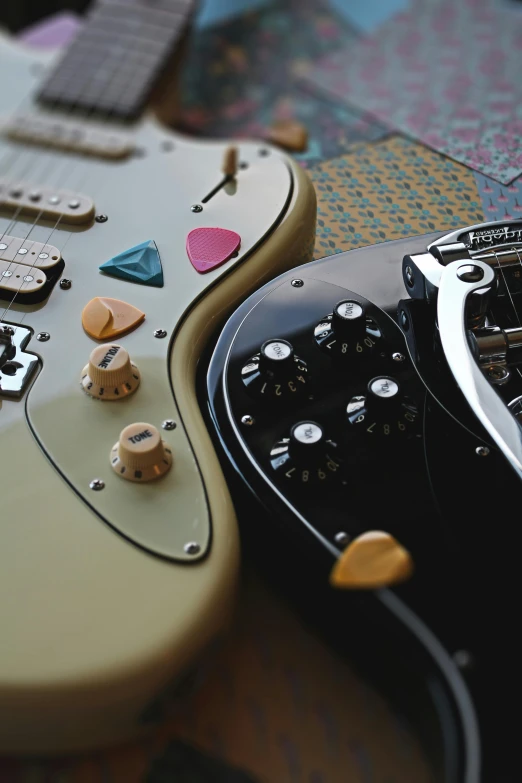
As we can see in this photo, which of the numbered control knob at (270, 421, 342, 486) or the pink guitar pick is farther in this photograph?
the pink guitar pick

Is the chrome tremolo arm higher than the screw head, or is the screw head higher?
the screw head

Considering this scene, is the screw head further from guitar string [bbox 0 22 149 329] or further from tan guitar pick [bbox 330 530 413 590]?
guitar string [bbox 0 22 149 329]

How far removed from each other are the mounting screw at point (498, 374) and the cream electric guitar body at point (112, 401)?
0.20 meters

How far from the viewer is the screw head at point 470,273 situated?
57cm

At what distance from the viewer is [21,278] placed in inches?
25.2

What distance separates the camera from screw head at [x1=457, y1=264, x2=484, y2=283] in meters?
0.57

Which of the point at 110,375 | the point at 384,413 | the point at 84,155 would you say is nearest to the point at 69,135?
the point at 84,155

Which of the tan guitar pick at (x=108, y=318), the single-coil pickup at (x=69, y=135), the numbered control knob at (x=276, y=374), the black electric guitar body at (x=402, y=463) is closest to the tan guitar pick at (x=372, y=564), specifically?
the black electric guitar body at (x=402, y=463)

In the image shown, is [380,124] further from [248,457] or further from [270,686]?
[270,686]

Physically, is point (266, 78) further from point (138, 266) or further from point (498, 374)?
point (498, 374)

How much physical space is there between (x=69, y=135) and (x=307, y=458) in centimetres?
51

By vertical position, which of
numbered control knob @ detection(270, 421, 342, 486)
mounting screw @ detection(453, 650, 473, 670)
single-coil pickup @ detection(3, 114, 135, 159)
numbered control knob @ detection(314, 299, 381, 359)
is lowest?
mounting screw @ detection(453, 650, 473, 670)


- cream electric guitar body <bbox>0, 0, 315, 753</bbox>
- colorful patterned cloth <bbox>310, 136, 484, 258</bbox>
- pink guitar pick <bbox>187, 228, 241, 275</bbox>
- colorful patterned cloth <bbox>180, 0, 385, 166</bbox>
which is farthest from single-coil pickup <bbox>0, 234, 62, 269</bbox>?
colorful patterned cloth <bbox>180, 0, 385, 166</bbox>

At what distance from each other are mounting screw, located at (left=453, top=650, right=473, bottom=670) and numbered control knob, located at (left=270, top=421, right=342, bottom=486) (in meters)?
0.13
